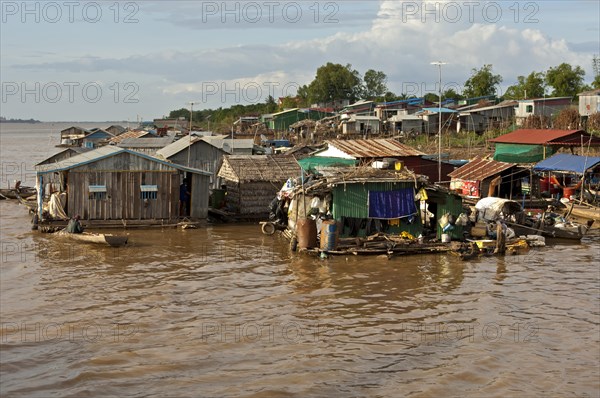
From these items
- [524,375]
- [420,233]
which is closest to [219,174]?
[420,233]

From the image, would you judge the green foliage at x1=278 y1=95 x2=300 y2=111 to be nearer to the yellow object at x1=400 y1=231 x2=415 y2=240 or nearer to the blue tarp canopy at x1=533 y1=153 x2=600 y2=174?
the blue tarp canopy at x1=533 y1=153 x2=600 y2=174

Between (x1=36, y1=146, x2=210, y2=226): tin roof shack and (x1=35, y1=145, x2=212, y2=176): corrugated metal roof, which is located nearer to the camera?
(x1=35, y1=145, x2=212, y2=176): corrugated metal roof

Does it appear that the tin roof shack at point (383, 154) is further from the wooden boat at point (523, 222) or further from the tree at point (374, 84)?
the tree at point (374, 84)

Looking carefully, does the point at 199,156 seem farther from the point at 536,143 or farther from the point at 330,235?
the point at 536,143

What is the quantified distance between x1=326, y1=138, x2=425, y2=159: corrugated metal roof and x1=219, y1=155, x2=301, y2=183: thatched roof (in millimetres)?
2848

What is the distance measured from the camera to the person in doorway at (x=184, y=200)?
26578mm

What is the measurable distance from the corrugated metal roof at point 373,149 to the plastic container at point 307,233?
27.7ft

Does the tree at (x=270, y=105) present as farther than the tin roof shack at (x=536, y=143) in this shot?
Yes

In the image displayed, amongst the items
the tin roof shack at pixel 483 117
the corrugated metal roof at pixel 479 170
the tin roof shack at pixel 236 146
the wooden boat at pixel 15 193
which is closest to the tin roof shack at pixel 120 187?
the wooden boat at pixel 15 193

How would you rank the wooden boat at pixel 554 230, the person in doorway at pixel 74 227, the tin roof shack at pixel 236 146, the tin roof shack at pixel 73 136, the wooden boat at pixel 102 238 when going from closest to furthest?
1. the wooden boat at pixel 102 238
2. the person in doorway at pixel 74 227
3. the wooden boat at pixel 554 230
4. the tin roof shack at pixel 236 146
5. the tin roof shack at pixel 73 136

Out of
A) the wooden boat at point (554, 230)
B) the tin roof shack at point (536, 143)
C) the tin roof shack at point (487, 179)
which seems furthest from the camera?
the tin roof shack at point (536, 143)

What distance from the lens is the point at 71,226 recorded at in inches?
899

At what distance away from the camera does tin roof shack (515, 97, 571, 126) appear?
56.5 m

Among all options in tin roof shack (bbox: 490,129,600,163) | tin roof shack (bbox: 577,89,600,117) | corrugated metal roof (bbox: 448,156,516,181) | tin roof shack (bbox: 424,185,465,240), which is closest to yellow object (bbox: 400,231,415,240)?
tin roof shack (bbox: 424,185,465,240)
